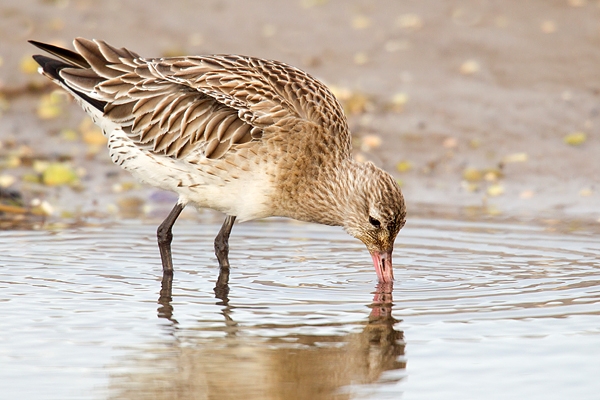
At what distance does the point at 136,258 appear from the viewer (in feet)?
29.8

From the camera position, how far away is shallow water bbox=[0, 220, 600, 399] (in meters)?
5.74

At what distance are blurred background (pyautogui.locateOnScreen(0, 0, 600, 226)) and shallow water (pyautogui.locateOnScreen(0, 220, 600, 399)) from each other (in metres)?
1.52

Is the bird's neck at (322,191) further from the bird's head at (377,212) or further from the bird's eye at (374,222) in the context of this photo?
the bird's eye at (374,222)

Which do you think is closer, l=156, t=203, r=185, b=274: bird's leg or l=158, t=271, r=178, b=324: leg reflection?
l=158, t=271, r=178, b=324: leg reflection

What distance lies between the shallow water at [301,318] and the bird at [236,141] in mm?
460

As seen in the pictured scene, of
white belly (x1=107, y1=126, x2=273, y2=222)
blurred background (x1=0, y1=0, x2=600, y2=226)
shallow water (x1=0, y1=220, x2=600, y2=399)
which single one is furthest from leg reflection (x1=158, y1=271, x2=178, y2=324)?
blurred background (x1=0, y1=0, x2=600, y2=226)

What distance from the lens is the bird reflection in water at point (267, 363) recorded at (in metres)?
5.61

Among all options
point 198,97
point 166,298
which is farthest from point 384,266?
point 198,97

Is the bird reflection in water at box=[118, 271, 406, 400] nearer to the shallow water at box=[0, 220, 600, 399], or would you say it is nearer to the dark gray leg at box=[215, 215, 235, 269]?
the shallow water at box=[0, 220, 600, 399]

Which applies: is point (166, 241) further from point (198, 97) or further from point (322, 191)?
point (322, 191)

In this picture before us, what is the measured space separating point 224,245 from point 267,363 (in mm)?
2906

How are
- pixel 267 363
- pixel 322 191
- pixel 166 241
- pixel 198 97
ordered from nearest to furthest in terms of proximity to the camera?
pixel 267 363, pixel 322 191, pixel 198 97, pixel 166 241

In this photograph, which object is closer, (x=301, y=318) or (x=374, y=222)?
(x=301, y=318)

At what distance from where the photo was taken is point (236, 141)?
8422 mm
